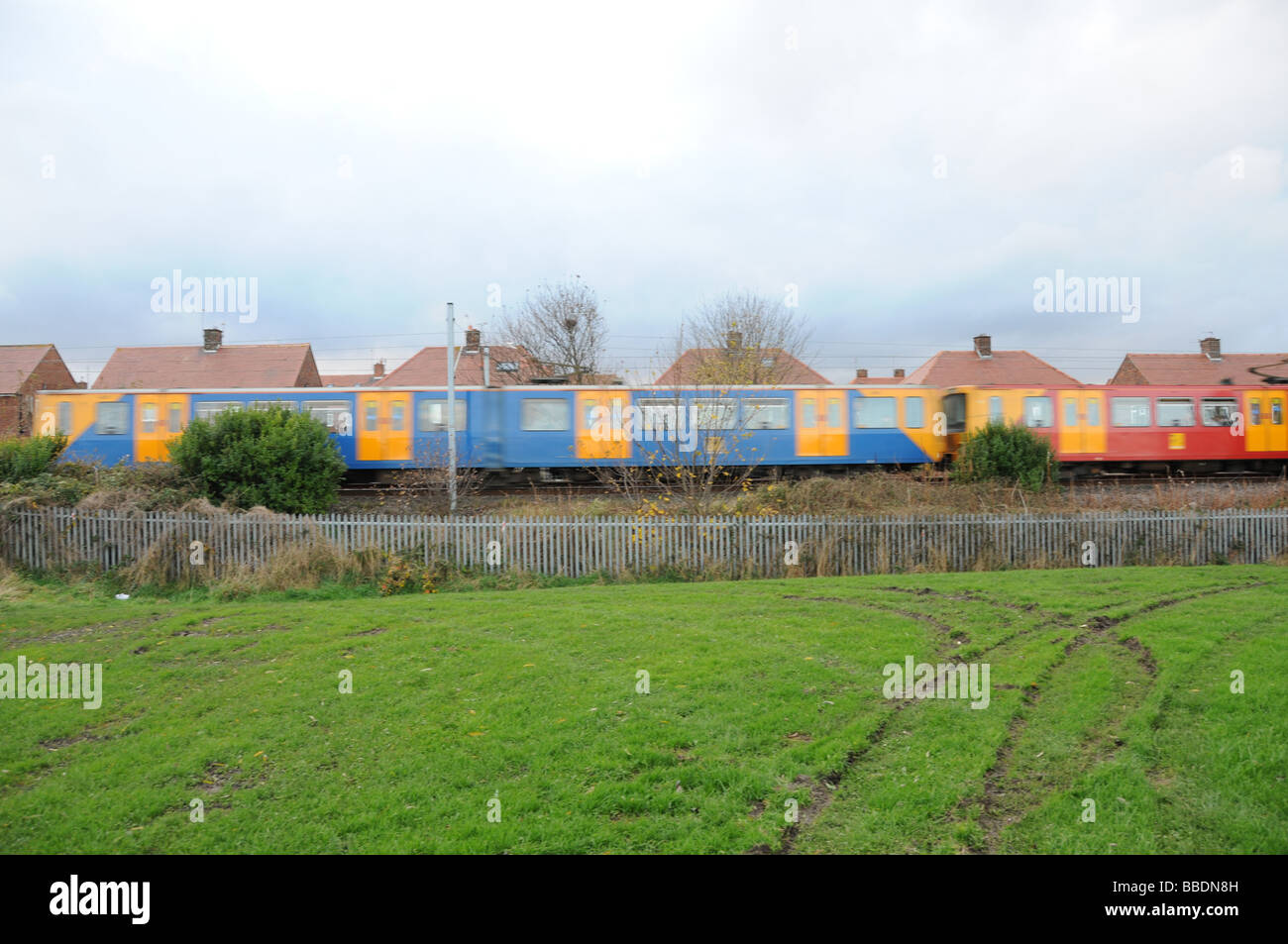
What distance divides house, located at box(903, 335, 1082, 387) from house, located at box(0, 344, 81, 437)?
46.5 m

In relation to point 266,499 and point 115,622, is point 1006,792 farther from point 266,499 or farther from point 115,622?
point 266,499

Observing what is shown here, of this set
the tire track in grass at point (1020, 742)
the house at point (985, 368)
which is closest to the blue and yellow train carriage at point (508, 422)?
the tire track in grass at point (1020, 742)

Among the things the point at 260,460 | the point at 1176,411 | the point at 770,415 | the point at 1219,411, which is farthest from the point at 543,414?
the point at 1219,411

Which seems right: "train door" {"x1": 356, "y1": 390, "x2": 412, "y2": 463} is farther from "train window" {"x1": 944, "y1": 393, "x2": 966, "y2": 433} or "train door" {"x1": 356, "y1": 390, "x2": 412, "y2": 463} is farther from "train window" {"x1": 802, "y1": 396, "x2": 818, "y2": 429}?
"train window" {"x1": 944, "y1": 393, "x2": 966, "y2": 433}

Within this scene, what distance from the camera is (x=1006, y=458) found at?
16.5 m

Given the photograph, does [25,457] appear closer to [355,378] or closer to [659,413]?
[659,413]

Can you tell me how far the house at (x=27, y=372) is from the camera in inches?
1320

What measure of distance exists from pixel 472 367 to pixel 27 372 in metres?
22.3

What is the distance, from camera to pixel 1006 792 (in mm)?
4266

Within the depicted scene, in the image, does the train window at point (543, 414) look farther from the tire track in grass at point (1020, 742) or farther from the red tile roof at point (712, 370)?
the tire track in grass at point (1020, 742)

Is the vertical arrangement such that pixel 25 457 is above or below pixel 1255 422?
below

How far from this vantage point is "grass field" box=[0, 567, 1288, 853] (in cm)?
394
